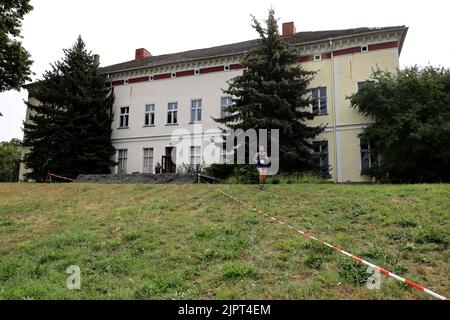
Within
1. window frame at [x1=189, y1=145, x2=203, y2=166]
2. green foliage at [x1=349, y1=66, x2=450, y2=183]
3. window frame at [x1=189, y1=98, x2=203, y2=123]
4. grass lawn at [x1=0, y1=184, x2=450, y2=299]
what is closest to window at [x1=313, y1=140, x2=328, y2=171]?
green foliage at [x1=349, y1=66, x2=450, y2=183]

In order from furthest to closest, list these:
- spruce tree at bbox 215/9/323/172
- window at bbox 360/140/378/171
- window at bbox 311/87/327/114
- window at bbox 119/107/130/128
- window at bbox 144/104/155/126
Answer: window at bbox 119/107/130/128 < window at bbox 144/104/155/126 < window at bbox 311/87/327/114 < window at bbox 360/140/378/171 < spruce tree at bbox 215/9/323/172

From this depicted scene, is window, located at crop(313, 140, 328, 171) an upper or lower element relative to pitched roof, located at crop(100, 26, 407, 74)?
lower

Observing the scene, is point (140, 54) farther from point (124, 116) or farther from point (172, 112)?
point (172, 112)

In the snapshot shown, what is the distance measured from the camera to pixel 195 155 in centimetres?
2722

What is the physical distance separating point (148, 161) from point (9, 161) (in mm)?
49457

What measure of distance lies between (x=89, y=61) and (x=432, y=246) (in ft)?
95.5

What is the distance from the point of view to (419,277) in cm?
534

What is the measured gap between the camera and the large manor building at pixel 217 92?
22.6 m

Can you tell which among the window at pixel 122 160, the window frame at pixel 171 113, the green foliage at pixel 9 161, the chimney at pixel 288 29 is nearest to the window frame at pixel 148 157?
the window at pixel 122 160

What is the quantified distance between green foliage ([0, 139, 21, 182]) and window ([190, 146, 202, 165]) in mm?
44985

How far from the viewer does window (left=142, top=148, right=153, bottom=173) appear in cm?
2852

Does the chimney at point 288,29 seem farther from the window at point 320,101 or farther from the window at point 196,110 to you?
the window at point 196,110

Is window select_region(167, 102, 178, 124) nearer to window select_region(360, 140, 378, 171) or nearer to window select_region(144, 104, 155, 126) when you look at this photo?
window select_region(144, 104, 155, 126)
